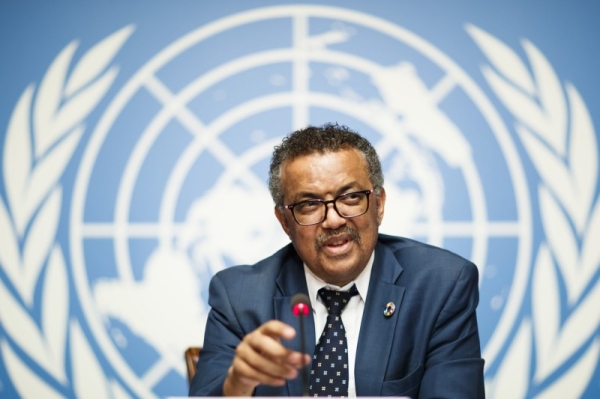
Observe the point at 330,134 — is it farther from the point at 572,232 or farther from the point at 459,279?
the point at 572,232

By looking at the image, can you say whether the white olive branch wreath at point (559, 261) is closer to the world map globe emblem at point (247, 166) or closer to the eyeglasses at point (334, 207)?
the world map globe emblem at point (247, 166)

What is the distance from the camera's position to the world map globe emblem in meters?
3.84

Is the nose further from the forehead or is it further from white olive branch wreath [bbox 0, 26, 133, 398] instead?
white olive branch wreath [bbox 0, 26, 133, 398]

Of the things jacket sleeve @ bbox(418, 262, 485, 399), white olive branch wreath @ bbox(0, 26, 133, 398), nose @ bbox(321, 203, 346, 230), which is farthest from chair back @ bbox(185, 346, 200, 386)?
white olive branch wreath @ bbox(0, 26, 133, 398)

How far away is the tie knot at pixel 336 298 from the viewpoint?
253 cm

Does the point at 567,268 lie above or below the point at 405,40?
below

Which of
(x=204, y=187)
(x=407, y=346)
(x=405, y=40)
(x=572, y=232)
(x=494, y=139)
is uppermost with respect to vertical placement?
(x=405, y=40)

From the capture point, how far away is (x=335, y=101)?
3.94 metres

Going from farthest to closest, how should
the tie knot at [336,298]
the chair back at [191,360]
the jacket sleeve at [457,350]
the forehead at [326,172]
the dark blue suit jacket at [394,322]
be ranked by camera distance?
the chair back at [191,360] → the tie knot at [336,298] → the forehead at [326,172] → the dark blue suit jacket at [394,322] → the jacket sleeve at [457,350]

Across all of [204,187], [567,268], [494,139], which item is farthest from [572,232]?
[204,187]

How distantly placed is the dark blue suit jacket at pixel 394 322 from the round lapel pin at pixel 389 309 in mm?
16

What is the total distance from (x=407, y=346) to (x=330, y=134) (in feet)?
2.84

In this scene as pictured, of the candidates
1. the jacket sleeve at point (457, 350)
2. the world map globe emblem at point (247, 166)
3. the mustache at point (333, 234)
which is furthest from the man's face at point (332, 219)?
the world map globe emblem at point (247, 166)

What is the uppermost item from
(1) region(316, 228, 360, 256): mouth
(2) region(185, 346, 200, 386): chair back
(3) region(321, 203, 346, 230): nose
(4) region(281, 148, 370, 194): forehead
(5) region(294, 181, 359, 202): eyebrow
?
(4) region(281, 148, 370, 194): forehead
